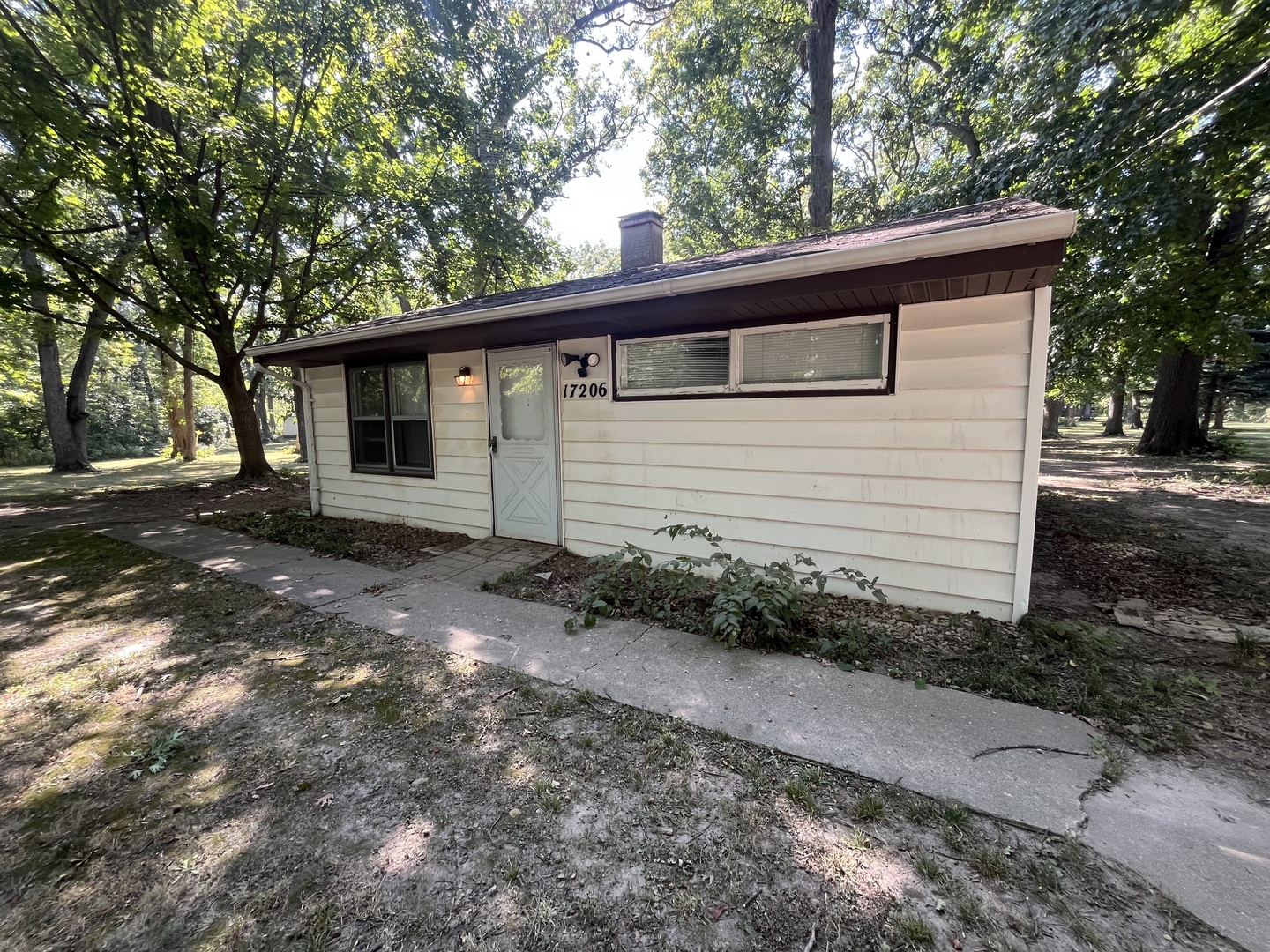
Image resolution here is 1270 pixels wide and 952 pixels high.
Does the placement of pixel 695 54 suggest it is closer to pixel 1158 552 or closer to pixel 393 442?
pixel 393 442

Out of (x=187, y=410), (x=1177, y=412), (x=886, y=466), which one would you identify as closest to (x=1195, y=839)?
(x=886, y=466)

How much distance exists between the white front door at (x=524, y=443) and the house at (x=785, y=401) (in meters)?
0.02

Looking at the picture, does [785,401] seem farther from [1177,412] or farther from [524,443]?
[1177,412]

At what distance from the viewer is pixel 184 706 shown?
2555 millimetres

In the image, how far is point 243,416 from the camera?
1071 centimetres

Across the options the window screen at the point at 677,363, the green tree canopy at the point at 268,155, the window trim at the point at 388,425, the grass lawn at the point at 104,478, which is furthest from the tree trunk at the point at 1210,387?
the grass lawn at the point at 104,478

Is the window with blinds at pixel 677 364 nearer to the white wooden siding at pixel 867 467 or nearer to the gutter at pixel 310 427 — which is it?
the white wooden siding at pixel 867 467

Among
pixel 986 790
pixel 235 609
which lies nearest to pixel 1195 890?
pixel 986 790

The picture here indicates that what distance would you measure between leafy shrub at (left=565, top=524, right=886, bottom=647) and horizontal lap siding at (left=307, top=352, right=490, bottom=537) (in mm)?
2348

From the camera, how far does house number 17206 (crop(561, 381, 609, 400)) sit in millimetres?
4758

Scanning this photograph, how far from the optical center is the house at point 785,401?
10.2ft

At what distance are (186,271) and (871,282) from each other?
10.7 metres

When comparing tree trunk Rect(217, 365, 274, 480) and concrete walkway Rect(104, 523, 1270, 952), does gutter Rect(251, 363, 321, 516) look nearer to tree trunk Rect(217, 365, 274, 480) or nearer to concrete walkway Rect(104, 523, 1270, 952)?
concrete walkway Rect(104, 523, 1270, 952)

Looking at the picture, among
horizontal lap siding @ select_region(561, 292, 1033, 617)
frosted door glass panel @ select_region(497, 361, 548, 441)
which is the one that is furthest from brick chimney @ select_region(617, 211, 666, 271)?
horizontal lap siding @ select_region(561, 292, 1033, 617)
